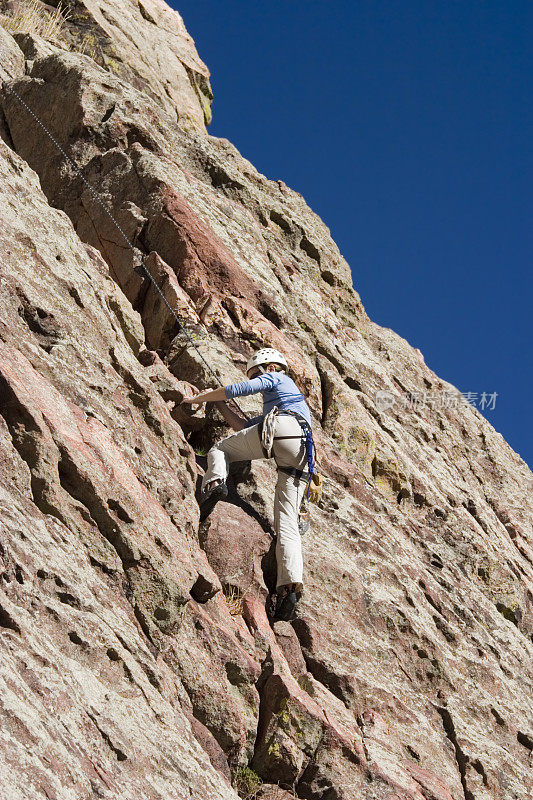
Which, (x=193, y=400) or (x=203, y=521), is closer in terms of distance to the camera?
(x=203, y=521)

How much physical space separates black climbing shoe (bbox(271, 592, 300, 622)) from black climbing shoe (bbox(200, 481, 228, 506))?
137 cm

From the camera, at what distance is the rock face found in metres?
7.63

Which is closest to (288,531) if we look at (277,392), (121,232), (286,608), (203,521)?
(286,608)

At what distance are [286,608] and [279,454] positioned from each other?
1915mm

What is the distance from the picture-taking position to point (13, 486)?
8.16m

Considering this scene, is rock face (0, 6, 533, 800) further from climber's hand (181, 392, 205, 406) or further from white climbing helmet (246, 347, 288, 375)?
white climbing helmet (246, 347, 288, 375)

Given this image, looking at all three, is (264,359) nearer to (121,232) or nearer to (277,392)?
(277,392)

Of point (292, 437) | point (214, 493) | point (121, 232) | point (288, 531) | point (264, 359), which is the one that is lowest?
point (214, 493)

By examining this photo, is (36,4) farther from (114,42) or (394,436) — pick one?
Result: (394,436)

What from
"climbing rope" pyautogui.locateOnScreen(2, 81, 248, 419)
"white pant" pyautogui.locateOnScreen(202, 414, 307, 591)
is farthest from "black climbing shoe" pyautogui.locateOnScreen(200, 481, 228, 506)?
"climbing rope" pyautogui.locateOnScreen(2, 81, 248, 419)

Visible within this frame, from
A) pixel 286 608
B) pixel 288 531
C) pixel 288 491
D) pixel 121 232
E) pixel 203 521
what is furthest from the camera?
pixel 121 232

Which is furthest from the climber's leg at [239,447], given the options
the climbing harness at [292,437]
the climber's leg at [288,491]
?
the climber's leg at [288,491]

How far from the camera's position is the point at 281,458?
38.3ft

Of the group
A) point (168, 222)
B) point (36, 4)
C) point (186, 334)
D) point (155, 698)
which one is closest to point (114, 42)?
point (36, 4)
